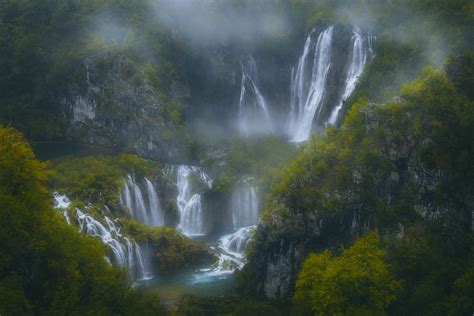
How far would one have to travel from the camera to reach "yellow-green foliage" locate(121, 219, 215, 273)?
47.8 meters

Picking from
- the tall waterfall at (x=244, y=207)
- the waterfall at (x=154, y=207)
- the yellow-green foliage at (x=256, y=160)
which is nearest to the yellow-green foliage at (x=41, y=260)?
the waterfall at (x=154, y=207)

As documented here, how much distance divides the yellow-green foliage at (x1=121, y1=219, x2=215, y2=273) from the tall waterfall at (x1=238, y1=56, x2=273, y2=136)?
2155cm

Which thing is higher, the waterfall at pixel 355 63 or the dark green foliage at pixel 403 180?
the waterfall at pixel 355 63

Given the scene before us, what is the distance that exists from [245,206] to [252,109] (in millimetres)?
15347

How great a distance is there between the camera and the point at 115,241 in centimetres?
4578

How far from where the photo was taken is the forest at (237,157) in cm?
3372

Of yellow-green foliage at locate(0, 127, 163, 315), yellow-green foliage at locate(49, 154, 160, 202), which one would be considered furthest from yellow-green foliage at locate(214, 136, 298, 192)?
yellow-green foliage at locate(0, 127, 163, 315)

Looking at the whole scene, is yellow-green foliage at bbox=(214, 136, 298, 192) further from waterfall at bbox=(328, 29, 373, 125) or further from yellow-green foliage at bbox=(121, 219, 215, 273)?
Answer: yellow-green foliage at bbox=(121, 219, 215, 273)

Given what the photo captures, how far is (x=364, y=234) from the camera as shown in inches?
1567

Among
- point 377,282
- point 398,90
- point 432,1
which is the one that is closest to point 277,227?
point 377,282

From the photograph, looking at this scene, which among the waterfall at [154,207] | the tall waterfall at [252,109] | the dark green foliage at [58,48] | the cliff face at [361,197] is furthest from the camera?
the tall waterfall at [252,109]

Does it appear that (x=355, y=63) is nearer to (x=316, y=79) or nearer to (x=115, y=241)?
(x=316, y=79)

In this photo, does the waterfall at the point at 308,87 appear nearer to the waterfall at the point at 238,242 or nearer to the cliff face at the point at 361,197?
the waterfall at the point at 238,242

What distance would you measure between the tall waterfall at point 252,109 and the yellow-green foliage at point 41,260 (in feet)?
121
